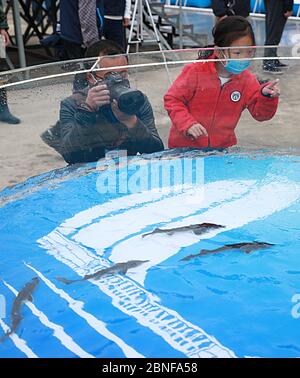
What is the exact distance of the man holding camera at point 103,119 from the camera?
351 cm

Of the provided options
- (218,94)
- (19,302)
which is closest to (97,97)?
(218,94)

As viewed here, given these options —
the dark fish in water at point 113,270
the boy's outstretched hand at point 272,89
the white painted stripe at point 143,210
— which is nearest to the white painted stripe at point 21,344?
the dark fish in water at point 113,270

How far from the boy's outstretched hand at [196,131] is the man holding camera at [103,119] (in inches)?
7.7

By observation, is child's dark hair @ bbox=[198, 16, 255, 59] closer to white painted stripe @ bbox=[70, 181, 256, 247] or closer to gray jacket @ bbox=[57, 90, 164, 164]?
gray jacket @ bbox=[57, 90, 164, 164]

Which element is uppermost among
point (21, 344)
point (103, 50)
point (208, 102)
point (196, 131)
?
point (103, 50)

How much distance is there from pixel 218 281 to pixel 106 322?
0.47 m

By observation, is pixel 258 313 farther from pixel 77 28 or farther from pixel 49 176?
pixel 77 28

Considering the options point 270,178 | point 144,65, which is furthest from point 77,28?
point 270,178

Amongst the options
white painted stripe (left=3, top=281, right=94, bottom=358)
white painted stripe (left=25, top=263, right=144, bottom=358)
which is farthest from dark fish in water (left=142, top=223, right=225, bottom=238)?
white painted stripe (left=3, top=281, right=94, bottom=358)

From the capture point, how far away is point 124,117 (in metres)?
3.58

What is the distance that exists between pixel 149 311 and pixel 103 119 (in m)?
1.67

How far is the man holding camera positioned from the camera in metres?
3.51

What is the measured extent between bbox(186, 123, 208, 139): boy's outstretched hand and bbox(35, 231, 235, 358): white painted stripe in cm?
128

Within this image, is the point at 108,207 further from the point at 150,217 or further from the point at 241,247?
the point at 241,247
